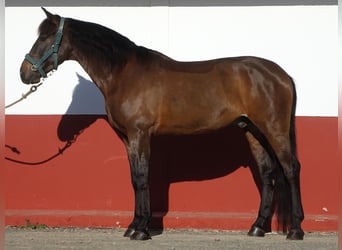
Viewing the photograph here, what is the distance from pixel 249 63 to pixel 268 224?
177 cm

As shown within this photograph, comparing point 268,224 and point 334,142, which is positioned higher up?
point 334,142

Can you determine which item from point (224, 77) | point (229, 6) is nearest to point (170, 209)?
point (224, 77)

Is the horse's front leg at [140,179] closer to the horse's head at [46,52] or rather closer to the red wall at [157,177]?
the red wall at [157,177]

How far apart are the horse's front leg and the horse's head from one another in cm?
113

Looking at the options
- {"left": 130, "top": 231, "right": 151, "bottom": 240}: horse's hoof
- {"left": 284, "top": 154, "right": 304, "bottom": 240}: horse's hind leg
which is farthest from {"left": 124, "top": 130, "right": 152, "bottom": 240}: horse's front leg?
{"left": 284, "top": 154, "right": 304, "bottom": 240}: horse's hind leg

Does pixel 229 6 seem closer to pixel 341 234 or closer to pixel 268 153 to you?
pixel 268 153

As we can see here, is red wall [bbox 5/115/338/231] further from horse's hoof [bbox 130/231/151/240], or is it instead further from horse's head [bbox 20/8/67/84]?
horse's head [bbox 20/8/67/84]

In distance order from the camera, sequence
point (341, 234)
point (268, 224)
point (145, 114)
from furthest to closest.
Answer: point (268, 224)
point (145, 114)
point (341, 234)

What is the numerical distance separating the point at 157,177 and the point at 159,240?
0.98 m

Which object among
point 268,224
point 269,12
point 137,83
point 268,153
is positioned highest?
point 269,12

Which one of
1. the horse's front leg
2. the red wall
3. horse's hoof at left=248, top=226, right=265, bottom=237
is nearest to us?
the horse's front leg

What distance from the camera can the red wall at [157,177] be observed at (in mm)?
8617

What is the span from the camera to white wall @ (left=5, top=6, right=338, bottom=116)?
8.73m

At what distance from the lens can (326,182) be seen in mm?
8617
